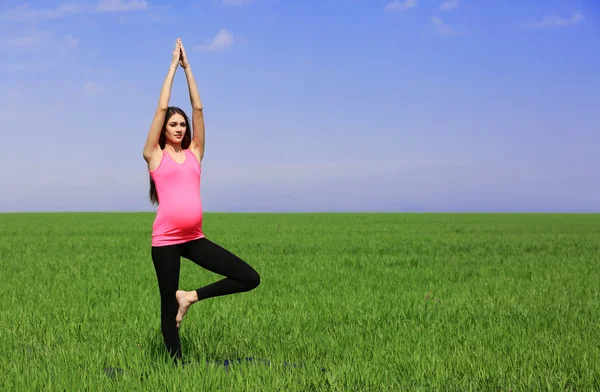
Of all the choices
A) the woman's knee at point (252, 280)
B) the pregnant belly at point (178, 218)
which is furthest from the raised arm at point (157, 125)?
the woman's knee at point (252, 280)

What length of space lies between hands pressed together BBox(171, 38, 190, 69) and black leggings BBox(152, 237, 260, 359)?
5.25ft

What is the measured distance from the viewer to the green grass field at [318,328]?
527 cm

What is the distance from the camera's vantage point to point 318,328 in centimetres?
748

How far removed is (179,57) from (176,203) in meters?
1.38

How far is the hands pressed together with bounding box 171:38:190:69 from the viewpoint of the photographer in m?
5.49

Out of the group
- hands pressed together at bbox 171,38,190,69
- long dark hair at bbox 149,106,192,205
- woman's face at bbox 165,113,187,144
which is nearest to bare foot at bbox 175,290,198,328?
long dark hair at bbox 149,106,192,205

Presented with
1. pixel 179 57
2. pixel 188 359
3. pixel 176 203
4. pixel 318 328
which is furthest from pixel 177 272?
pixel 318 328

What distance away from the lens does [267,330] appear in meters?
7.32

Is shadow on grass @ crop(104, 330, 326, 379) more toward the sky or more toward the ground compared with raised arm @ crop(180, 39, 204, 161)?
more toward the ground

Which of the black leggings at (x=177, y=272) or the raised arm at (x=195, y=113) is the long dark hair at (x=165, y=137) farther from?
the black leggings at (x=177, y=272)

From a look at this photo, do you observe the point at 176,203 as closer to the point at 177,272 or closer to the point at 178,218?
the point at 178,218

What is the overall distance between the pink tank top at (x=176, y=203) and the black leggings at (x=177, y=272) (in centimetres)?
10

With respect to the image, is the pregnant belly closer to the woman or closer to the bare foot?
the woman

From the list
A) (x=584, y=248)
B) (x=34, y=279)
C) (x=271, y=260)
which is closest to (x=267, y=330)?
(x=34, y=279)
